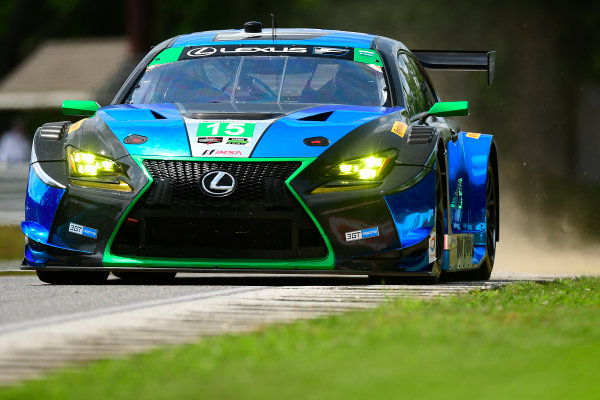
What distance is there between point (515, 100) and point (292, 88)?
15.2 m

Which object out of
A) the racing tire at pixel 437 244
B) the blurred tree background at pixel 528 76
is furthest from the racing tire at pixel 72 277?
the blurred tree background at pixel 528 76

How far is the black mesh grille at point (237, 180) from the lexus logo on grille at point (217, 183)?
2 cm

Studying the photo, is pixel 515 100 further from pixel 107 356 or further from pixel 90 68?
pixel 90 68

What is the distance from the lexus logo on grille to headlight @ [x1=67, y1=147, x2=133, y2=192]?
1.44 feet

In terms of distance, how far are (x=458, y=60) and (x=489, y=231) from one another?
5.68 feet

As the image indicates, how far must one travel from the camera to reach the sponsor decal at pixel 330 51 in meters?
10.5

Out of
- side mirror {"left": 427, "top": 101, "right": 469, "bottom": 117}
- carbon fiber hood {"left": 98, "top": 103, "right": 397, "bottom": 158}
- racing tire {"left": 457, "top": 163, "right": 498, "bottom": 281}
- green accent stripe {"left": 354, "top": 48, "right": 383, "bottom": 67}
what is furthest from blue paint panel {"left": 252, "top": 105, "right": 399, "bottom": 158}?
racing tire {"left": 457, "top": 163, "right": 498, "bottom": 281}

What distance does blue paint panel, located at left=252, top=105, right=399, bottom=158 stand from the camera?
9.05 metres

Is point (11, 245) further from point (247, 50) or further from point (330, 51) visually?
point (330, 51)

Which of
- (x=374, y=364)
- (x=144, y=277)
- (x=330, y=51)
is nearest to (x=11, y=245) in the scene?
(x=144, y=277)

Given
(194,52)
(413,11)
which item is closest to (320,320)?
(194,52)

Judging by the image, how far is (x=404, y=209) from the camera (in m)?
9.15

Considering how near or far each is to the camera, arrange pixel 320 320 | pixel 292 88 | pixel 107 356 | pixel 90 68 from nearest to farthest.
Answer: pixel 107 356, pixel 320 320, pixel 292 88, pixel 90 68

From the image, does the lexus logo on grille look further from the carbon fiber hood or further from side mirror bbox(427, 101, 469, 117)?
side mirror bbox(427, 101, 469, 117)
